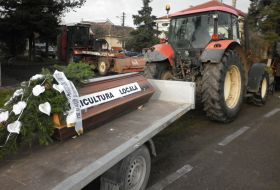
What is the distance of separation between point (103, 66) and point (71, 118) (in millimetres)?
11480

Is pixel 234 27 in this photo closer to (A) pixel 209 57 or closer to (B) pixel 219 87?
(A) pixel 209 57

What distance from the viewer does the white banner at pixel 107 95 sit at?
3.24 meters

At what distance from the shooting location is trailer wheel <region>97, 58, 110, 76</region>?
1401 centimetres

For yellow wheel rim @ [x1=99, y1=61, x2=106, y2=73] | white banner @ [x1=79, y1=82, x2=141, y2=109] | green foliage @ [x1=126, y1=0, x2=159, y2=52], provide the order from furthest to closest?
green foliage @ [x1=126, y1=0, x2=159, y2=52]
yellow wheel rim @ [x1=99, y1=61, x2=106, y2=73]
white banner @ [x1=79, y1=82, x2=141, y2=109]

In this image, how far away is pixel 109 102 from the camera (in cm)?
359

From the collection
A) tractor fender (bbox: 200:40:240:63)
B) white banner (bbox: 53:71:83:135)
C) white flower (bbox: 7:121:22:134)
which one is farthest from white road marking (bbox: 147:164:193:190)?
tractor fender (bbox: 200:40:240:63)

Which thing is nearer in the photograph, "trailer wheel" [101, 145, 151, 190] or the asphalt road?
"trailer wheel" [101, 145, 151, 190]

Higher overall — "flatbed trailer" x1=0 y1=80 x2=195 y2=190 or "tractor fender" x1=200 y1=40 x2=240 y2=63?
"tractor fender" x1=200 y1=40 x2=240 y2=63

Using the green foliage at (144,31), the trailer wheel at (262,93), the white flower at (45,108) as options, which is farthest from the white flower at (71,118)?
the green foliage at (144,31)

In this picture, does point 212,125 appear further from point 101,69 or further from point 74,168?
point 101,69

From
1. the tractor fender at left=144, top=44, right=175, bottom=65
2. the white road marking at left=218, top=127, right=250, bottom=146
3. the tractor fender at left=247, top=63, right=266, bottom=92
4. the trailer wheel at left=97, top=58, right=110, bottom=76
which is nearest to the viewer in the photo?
the white road marking at left=218, top=127, right=250, bottom=146

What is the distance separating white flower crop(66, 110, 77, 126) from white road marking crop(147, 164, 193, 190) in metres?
1.25

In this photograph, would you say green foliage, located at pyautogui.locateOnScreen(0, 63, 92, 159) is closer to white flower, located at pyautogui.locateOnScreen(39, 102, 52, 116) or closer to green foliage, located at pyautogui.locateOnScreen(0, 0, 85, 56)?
white flower, located at pyautogui.locateOnScreen(39, 102, 52, 116)

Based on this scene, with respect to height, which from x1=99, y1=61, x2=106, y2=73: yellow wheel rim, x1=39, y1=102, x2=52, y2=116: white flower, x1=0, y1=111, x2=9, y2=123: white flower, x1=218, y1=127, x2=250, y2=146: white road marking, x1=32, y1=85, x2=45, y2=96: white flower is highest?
x1=99, y1=61, x2=106, y2=73: yellow wheel rim
